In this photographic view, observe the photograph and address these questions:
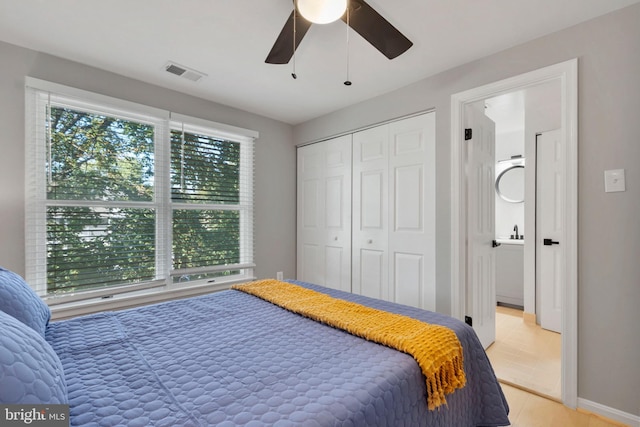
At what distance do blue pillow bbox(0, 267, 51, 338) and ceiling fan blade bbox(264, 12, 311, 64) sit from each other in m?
1.63

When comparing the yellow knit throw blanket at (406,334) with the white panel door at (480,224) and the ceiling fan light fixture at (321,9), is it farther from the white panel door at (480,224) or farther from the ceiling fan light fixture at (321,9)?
the ceiling fan light fixture at (321,9)

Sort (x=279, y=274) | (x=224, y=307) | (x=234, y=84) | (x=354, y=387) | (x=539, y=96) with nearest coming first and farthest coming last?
1. (x=354, y=387)
2. (x=224, y=307)
3. (x=234, y=84)
4. (x=539, y=96)
5. (x=279, y=274)

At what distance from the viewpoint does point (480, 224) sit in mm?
2541

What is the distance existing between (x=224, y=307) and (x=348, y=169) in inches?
78.0

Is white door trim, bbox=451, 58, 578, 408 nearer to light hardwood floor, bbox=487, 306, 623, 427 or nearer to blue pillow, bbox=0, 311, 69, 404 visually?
light hardwood floor, bbox=487, 306, 623, 427

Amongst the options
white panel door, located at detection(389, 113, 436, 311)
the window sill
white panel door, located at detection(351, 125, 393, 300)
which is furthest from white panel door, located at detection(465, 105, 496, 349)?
the window sill

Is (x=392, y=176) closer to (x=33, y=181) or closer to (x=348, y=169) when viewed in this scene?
(x=348, y=169)

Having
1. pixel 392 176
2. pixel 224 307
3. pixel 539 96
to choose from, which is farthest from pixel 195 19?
pixel 539 96

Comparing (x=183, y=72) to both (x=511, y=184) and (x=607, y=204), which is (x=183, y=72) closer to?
(x=607, y=204)

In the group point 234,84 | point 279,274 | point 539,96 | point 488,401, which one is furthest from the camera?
point 279,274

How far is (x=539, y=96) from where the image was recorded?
9.36 feet

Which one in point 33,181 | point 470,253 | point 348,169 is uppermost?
point 348,169

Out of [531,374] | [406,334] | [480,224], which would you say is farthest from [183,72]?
[531,374]

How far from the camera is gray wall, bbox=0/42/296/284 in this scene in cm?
198
